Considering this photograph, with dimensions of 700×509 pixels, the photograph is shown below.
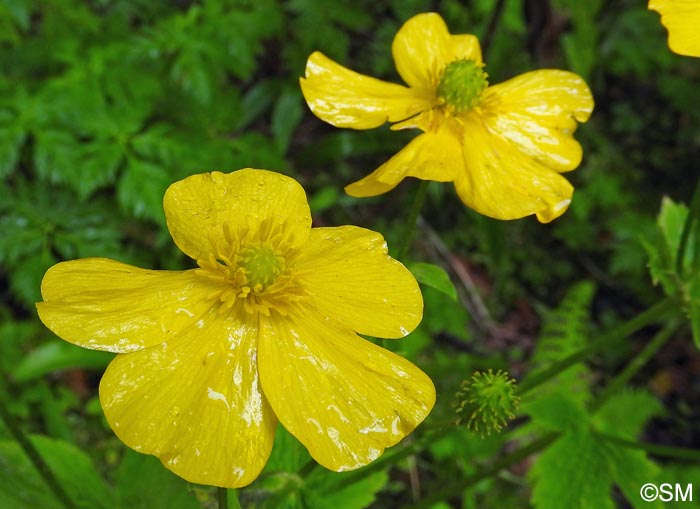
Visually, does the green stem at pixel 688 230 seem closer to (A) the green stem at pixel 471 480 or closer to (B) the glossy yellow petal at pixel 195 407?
(A) the green stem at pixel 471 480

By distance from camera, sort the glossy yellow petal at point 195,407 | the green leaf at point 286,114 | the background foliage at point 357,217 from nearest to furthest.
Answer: the glossy yellow petal at point 195,407 < the background foliage at point 357,217 < the green leaf at point 286,114

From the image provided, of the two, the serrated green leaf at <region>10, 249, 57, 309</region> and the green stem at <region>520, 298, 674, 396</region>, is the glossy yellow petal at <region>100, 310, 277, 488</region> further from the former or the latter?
the serrated green leaf at <region>10, 249, 57, 309</region>

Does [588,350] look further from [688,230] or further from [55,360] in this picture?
[55,360]

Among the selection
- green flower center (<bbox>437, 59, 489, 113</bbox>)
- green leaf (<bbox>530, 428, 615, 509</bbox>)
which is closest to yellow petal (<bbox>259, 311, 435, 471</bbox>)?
green flower center (<bbox>437, 59, 489, 113</bbox>)

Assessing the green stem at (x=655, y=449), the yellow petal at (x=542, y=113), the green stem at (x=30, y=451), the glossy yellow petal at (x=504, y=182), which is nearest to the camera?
the green stem at (x=30, y=451)

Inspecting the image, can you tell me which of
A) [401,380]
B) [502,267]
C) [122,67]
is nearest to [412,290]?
[401,380]

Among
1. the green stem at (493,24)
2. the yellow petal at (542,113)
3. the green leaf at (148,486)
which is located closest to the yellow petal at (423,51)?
the yellow petal at (542,113)
